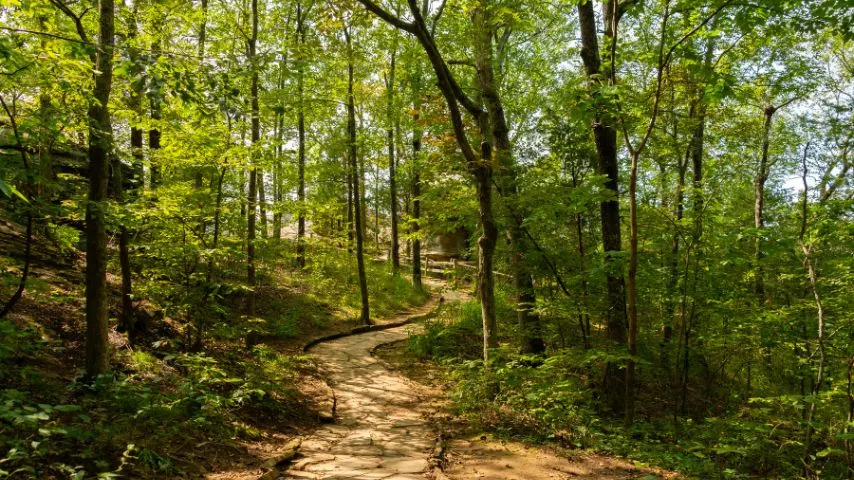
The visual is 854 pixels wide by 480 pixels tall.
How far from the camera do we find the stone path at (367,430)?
4.45 metres

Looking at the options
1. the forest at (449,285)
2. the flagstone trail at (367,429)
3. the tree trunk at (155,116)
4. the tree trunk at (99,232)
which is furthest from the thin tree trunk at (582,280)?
the tree trunk at (99,232)

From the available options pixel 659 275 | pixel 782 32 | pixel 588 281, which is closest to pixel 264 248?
pixel 588 281

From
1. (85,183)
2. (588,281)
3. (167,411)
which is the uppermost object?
(85,183)

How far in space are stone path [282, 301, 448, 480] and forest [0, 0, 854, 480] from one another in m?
0.06

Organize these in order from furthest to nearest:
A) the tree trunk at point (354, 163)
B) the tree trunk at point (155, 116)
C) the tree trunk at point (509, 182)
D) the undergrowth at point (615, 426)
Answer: the tree trunk at point (354, 163), the tree trunk at point (509, 182), the undergrowth at point (615, 426), the tree trunk at point (155, 116)

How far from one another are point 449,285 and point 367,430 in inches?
231

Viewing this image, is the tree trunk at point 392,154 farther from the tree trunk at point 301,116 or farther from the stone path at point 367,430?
the stone path at point 367,430

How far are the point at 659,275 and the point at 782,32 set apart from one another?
3.62 m

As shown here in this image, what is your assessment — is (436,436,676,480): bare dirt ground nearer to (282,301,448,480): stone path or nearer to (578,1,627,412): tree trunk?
(282,301,448,480): stone path

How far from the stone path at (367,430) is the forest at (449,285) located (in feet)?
0.20

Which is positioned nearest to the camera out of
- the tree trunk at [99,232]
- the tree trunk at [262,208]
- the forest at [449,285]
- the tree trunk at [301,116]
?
the forest at [449,285]

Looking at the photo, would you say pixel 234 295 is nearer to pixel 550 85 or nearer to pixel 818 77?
pixel 550 85

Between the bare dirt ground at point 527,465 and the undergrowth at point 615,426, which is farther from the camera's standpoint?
the undergrowth at point 615,426

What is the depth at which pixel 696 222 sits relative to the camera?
22.3 ft
